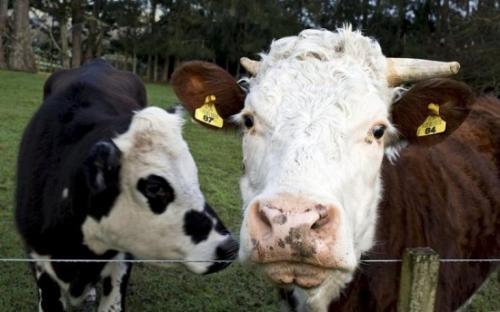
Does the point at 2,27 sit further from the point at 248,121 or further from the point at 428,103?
the point at 428,103

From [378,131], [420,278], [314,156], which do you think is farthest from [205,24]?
[420,278]

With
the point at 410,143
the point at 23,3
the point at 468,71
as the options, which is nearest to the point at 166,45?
the point at 23,3

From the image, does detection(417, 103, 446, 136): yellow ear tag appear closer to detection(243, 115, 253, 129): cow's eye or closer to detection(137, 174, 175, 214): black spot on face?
detection(243, 115, 253, 129): cow's eye

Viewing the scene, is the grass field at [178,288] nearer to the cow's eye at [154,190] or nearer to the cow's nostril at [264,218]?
the cow's eye at [154,190]

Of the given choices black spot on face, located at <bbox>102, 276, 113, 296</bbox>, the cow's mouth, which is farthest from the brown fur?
black spot on face, located at <bbox>102, 276, 113, 296</bbox>

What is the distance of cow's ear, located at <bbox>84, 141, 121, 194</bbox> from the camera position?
318 centimetres

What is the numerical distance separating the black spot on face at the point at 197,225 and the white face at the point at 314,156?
971 millimetres

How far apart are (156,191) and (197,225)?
0.31 meters

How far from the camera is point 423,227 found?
275 cm

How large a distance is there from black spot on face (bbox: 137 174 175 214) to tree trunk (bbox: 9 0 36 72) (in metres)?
23.8

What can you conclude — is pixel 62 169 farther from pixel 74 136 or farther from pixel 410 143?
pixel 410 143

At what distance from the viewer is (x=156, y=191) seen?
3.30m

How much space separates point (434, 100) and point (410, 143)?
232 mm

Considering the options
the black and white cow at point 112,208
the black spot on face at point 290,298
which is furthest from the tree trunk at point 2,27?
the black spot on face at point 290,298
